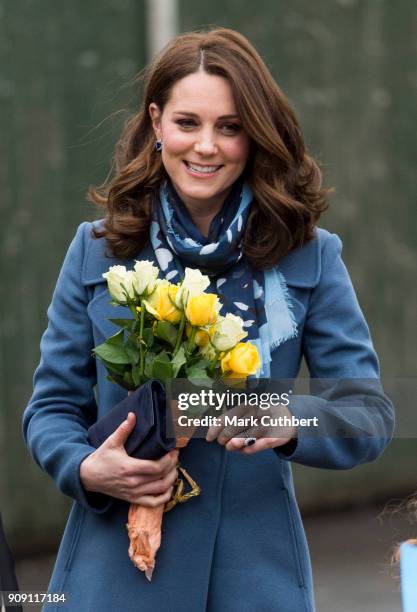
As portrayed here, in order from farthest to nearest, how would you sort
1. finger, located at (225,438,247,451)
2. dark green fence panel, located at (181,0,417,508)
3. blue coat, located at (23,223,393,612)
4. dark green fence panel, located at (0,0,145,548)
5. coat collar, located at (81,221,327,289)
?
dark green fence panel, located at (181,0,417,508)
dark green fence panel, located at (0,0,145,548)
coat collar, located at (81,221,327,289)
blue coat, located at (23,223,393,612)
finger, located at (225,438,247,451)

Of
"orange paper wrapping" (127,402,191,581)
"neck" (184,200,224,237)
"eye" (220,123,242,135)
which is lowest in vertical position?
"orange paper wrapping" (127,402,191,581)

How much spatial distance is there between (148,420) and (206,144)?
62cm

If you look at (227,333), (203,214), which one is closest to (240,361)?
(227,333)

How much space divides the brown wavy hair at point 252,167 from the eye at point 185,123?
0.10m

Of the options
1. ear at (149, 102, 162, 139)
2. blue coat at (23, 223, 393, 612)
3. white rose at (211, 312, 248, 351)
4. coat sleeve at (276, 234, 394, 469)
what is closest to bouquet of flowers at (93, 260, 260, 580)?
white rose at (211, 312, 248, 351)

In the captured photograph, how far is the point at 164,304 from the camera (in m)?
2.64

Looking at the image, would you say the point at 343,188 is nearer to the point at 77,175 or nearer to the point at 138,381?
the point at 77,175

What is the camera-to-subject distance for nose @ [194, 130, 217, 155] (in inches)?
111

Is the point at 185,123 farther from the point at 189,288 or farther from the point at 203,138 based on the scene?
the point at 189,288

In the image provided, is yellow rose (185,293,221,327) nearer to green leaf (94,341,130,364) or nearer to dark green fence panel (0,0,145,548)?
green leaf (94,341,130,364)

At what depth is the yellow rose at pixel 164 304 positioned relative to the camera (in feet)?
8.63

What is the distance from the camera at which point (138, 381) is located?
268 centimetres

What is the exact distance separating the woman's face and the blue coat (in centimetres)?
21

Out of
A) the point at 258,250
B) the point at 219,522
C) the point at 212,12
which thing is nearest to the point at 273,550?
the point at 219,522
